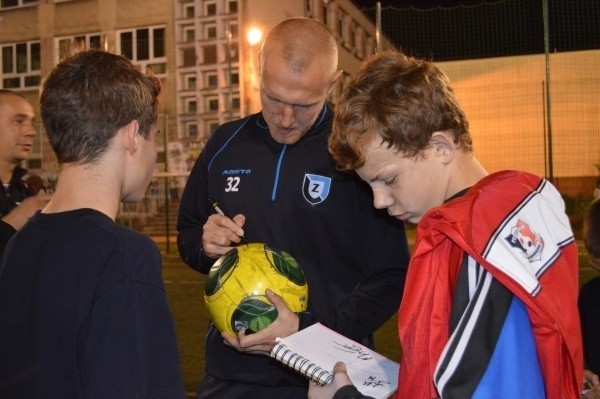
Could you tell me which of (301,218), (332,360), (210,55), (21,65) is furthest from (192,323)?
(21,65)

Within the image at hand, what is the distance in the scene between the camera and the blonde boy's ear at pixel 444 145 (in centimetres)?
179

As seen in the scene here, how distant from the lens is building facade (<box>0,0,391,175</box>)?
16250mm

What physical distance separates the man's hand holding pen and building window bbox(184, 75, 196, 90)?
47.8 feet

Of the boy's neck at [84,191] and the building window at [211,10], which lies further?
the building window at [211,10]

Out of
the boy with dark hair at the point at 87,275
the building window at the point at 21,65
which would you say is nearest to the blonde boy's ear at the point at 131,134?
the boy with dark hair at the point at 87,275

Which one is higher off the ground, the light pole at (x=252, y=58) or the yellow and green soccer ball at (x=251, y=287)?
the light pole at (x=252, y=58)

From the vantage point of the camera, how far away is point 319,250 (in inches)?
101

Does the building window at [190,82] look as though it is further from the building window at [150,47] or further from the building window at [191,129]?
the building window at [191,129]

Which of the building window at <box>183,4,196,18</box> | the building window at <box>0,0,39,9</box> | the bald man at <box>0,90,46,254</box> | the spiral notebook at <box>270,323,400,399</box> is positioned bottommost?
the spiral notebook at <box>270,323,400,399</box>

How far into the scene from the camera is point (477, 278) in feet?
4.67

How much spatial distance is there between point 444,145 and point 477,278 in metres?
0.49

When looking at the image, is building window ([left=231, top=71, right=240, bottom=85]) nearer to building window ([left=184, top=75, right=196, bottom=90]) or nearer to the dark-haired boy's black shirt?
building window ([left=184, top=75, right=196, bottom=90])

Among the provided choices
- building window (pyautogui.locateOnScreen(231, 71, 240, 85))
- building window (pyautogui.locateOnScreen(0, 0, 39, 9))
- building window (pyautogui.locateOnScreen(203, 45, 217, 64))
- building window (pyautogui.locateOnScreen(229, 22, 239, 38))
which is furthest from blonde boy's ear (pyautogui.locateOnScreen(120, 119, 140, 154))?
building window (pyautogui.locateOnScreen(0, 0, 39, 9))

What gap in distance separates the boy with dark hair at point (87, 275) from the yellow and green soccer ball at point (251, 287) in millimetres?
665
